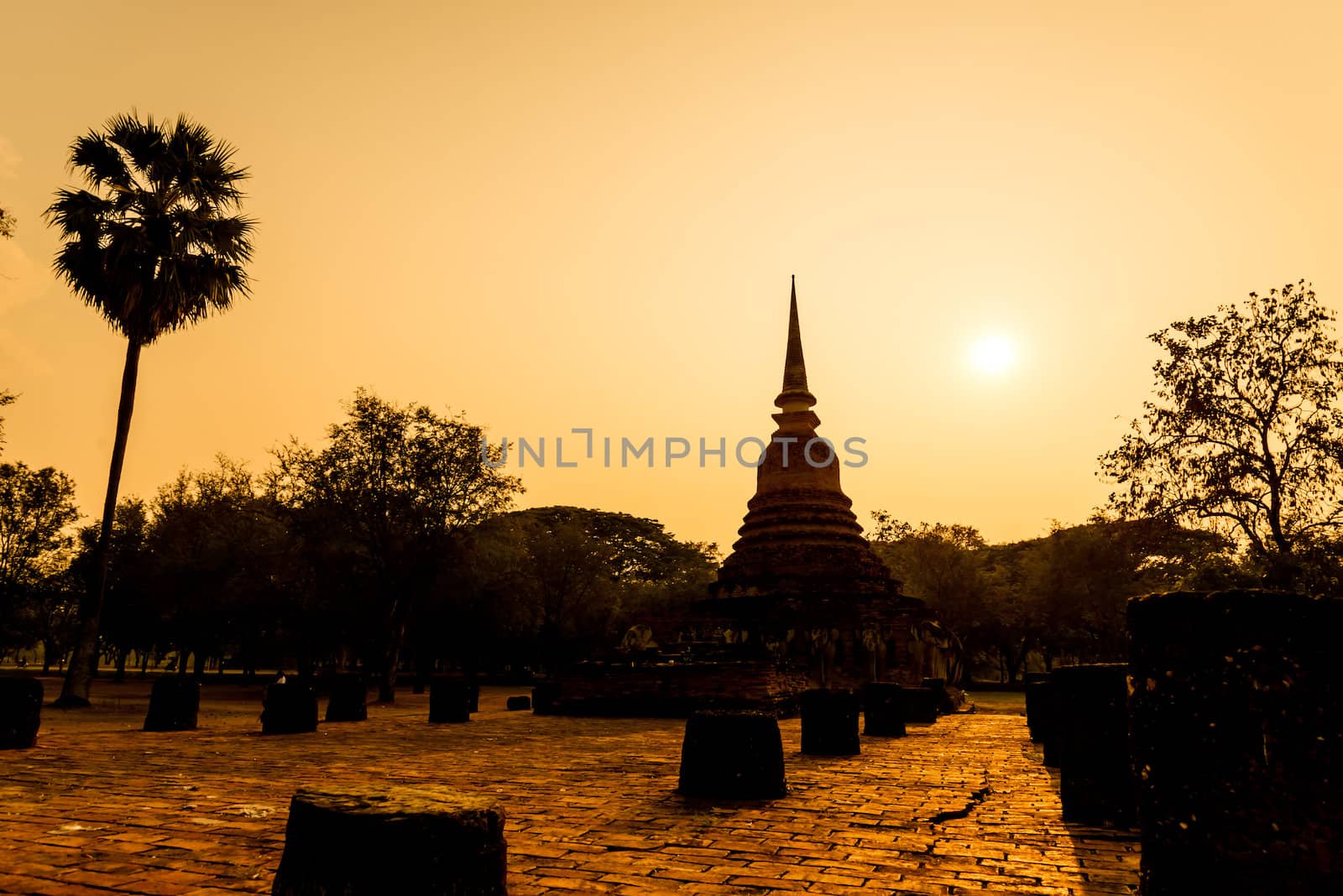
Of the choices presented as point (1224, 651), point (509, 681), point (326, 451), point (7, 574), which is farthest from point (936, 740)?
point (509, 681)

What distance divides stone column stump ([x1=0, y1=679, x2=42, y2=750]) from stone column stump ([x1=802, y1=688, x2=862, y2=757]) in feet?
28.4

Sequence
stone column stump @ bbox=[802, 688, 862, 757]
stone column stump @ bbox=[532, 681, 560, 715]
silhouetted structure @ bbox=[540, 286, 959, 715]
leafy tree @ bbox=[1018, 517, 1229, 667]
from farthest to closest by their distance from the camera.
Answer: leafy tree @ bbox=[1018, 517, 1229, 667], stone column stump @ bbox=[532, 681, 560, 715], silhouetted structure @ bbox=[540, 286, 959, 715], stone column stump @ bbox=[802, 688, 862, 757]

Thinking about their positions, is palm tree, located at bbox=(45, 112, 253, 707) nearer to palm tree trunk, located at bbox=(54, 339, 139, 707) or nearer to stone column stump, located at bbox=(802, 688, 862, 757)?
palm tree trunk, located at bbox=(54, 339, 139, 707)

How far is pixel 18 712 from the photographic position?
942cm

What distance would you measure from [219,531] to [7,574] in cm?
821

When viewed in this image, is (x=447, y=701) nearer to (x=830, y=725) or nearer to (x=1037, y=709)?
(x=830, y=725)

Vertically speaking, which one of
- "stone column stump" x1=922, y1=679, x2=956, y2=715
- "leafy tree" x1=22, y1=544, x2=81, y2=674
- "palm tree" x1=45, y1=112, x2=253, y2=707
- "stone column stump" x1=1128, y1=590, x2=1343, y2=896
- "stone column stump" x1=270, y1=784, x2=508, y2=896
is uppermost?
"palm tree" x1=45, y1=112, x2=253, y2=707

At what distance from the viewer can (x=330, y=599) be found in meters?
28.4

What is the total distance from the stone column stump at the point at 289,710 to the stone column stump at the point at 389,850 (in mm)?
9773

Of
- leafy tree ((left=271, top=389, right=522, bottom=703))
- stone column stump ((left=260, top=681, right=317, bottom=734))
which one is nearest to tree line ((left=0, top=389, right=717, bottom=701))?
leafy tree ((left=271, top=389, right=522, bottom=703))

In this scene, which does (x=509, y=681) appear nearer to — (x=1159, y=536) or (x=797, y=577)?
(x=797, y=577)

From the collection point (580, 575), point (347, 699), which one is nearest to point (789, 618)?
point (347, 699)

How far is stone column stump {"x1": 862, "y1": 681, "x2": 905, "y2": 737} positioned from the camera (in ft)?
39.9

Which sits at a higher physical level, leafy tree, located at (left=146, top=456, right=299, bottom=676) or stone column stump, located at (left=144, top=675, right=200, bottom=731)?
leafy tree, located at (left=146, top=456, right=299, bottom=676)
